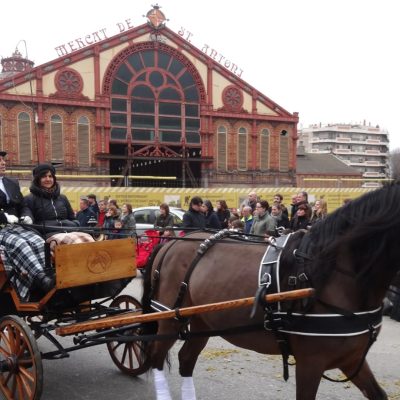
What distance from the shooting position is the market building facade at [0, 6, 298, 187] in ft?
88.9

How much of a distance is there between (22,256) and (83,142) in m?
25.1

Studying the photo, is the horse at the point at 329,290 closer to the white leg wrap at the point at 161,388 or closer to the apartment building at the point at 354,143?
the white leg wrap at the point at 161,388

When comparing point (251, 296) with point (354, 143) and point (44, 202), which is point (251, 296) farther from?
point (354, 143)

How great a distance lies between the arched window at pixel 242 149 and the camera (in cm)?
3173

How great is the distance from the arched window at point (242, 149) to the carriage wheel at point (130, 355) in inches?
1067

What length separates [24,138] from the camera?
26969mm

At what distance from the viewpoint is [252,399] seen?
13.1ft

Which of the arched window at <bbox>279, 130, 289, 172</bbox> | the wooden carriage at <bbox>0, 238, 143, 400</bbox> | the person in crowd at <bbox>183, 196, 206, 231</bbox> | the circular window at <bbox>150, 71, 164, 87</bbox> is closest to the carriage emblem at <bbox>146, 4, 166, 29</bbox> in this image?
the circular window at <bbox>150, 71, 164, 87</bbox>

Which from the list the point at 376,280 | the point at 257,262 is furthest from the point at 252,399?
the point at 376,280

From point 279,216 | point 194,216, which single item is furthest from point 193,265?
point 279,216

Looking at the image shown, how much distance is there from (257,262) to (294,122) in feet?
103

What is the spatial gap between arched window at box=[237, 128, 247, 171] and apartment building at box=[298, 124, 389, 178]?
76.0 meters

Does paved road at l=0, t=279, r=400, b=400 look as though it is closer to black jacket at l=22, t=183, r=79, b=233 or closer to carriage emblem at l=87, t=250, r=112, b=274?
carriage emblem at l=87, t=250, r=112, b=274

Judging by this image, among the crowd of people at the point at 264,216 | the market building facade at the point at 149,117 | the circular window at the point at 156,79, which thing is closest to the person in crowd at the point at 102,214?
the crowd of people at the point at 264,216
